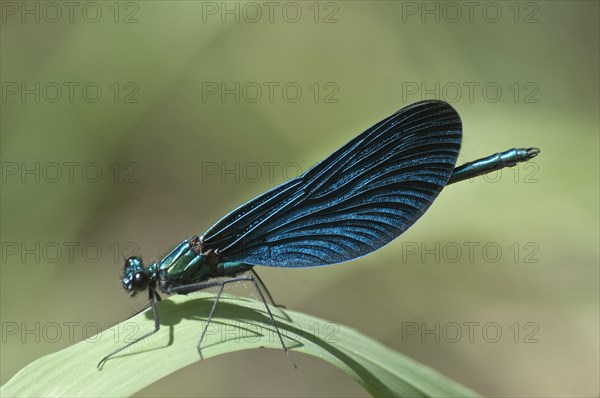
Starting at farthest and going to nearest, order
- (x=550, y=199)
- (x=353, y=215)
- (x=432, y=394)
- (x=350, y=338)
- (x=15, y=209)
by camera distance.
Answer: (x=15, y=209), (x=550, y=199), (x=353, y=215), (x=350, y=338), (x=432, y=394)

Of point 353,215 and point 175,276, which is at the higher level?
point 353,215

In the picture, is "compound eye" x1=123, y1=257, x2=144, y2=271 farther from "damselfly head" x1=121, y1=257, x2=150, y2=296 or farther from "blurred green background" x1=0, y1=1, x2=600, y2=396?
"blurred green background" x1=0, y1=1, x2=600, y2=396

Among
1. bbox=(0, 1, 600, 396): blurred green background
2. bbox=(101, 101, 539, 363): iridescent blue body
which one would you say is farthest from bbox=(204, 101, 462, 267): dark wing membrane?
bbox=(0, 1, 600, 396): blurred green background

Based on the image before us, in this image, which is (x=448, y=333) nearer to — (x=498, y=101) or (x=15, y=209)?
(x=498, y=101)

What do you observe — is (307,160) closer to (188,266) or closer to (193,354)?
(188,266)

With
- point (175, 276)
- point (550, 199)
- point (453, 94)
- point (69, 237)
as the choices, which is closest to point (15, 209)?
point (69, 237)

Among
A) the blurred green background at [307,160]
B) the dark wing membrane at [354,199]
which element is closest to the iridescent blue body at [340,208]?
the dark wing membrane at [354,199]

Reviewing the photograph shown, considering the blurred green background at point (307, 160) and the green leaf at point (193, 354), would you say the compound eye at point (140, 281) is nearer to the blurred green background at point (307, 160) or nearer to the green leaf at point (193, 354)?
the green leaf at point (193, 354)
